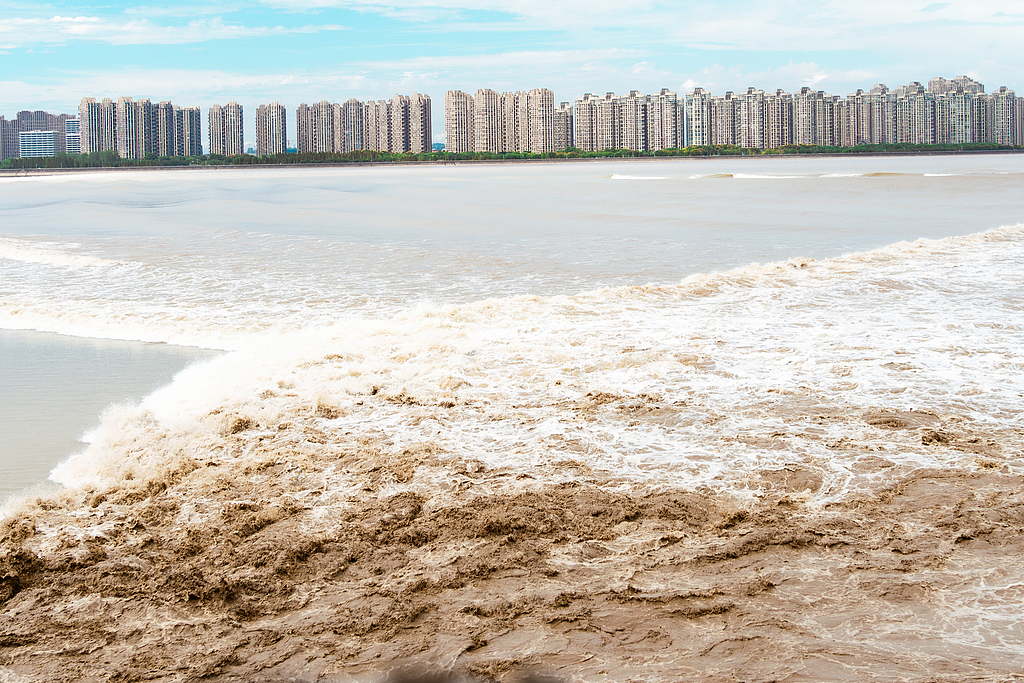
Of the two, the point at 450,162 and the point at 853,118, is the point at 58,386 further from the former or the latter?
the point at 853,118

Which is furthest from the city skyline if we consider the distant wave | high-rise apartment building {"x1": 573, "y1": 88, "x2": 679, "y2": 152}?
the distant wave

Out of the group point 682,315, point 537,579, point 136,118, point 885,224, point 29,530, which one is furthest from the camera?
point 136,118

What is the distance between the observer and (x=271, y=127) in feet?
591

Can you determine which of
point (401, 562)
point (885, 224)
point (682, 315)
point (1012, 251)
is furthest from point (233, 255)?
point (885, 224)

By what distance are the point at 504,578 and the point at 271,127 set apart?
631ft

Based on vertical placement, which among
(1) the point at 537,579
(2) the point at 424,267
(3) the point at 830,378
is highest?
Answer: (2) the point at 424,267

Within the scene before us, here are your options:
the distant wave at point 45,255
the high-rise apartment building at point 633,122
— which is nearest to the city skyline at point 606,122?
the high-rise apartment building at point 633,122

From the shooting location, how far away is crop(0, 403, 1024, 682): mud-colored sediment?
2590 millimetres

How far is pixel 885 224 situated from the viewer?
65.8ft

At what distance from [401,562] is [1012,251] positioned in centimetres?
1401

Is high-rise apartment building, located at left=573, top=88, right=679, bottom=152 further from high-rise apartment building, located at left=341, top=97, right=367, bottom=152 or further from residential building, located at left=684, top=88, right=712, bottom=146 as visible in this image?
high-rise apartment building, located at left=341, top=97, right=367, bottom=152

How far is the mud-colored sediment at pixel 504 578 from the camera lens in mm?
2590

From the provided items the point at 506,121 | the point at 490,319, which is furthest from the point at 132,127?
the point at 490,319

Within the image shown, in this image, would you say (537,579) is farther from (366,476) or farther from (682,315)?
(682,315)
